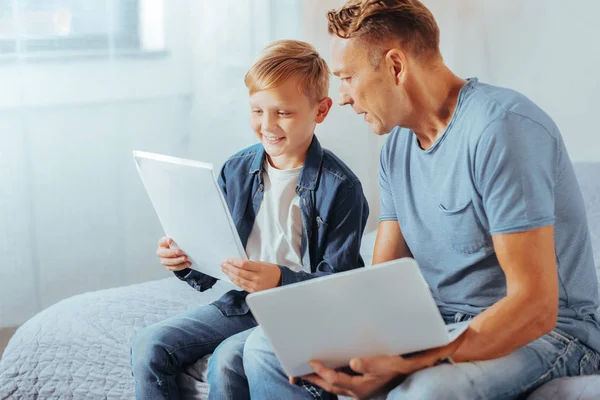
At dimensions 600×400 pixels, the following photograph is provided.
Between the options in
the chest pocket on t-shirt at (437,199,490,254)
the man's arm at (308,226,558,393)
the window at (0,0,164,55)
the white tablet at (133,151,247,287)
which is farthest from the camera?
the window at (0,0,164,55)

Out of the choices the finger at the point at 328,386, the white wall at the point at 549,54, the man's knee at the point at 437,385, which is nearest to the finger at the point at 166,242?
the finger at the point at 328,386

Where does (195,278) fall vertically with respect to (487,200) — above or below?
below

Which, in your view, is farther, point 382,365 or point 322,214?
point 322,214

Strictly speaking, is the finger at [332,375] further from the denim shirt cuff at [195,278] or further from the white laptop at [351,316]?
the denim shirt cuff at [195,278]

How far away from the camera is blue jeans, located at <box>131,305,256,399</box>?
1.48m

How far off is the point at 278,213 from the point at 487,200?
50 cm

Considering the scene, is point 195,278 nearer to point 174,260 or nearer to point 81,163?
point 174,260

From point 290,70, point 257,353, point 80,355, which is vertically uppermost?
point 290,70

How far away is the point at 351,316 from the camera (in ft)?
3.58

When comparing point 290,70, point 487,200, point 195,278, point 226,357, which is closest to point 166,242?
point 195,278

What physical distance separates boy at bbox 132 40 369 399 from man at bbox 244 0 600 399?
0.43ft

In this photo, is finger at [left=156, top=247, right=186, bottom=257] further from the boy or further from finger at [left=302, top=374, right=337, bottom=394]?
finger at [left=302, top=374, right=337, bottom=394]

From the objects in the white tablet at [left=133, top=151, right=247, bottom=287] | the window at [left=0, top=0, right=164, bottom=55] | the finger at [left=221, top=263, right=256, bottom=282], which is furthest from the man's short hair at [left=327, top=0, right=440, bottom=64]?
the window at [left=0, top=0, right=164, bottom=55]

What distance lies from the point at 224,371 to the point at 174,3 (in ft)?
4.23
